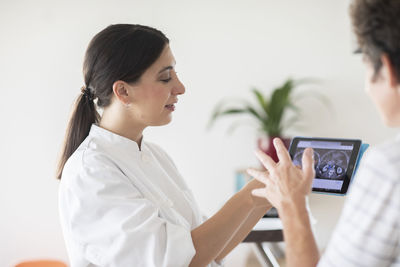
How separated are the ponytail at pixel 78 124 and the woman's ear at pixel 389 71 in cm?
107

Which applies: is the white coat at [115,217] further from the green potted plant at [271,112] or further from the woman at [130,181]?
the green potted plant at [271,112]

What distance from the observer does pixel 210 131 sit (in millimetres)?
3807

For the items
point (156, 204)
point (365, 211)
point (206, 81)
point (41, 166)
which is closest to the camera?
point (365, 211)

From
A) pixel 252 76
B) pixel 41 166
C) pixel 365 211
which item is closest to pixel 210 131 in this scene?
pixel 252 76

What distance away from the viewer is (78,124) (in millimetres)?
1677

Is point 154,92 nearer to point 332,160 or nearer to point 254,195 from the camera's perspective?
point 254,195

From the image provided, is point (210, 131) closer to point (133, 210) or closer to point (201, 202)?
point (201, 202)

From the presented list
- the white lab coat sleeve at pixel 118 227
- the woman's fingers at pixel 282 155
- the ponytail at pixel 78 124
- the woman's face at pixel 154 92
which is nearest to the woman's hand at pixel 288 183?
the woman's fingers at pixel 282 155

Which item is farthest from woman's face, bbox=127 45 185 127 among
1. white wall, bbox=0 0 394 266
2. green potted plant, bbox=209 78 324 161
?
white wall, bbox=0 0 394 266

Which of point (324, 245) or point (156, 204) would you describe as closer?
point (156, 204)

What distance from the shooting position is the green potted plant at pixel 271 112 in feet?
11.7

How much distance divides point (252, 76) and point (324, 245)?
1.50 meters

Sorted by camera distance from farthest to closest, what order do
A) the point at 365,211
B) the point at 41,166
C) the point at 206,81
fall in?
the point at 206,81
the point at 41,166
the point at 365,211

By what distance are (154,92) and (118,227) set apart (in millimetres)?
470
